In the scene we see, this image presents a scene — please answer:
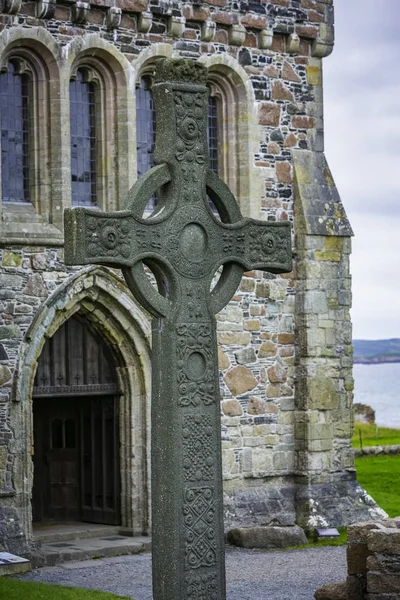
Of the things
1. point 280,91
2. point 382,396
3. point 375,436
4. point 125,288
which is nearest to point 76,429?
point 125,288

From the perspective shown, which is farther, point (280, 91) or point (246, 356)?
point (280, 91)

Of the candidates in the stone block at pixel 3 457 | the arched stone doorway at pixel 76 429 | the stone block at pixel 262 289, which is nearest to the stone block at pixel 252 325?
the stone block at pixel 262 289

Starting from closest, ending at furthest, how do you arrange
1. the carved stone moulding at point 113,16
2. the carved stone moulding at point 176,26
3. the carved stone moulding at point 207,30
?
the carved stone moulding at point 113,16 < the carved stone moulding at point 176,26 < the carved stone moulding at point 207,30

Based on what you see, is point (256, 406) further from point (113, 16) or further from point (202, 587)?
point (202, 587)

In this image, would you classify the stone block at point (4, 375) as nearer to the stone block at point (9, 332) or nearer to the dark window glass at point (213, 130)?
the stone block at point (9, 332)

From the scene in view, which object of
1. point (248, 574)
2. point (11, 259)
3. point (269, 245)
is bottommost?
point (248, 574)

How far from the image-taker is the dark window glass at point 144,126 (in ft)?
58.7

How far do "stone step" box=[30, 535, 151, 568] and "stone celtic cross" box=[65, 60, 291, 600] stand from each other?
21.8 feet

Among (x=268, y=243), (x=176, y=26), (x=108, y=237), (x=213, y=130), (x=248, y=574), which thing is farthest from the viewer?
(x=213, y=130)

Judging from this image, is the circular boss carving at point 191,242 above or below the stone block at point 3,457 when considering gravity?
above

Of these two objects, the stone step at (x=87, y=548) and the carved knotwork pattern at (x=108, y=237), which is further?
the stone step at (x=87, y=548)

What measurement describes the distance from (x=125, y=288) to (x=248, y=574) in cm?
401

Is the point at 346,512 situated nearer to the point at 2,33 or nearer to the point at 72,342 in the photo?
the point at 72,342

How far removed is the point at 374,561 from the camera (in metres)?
11.4
